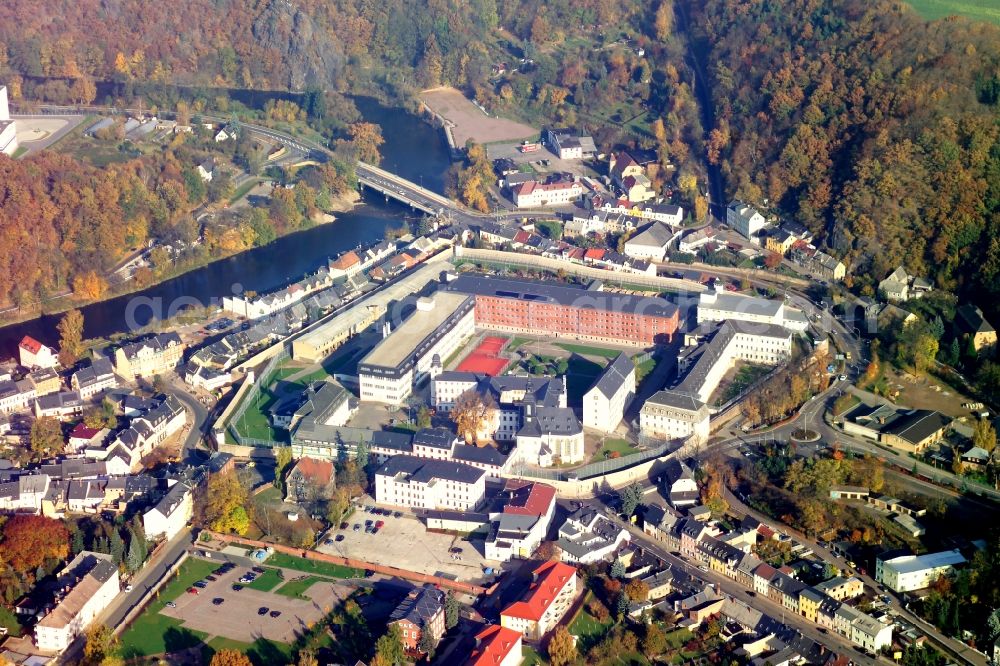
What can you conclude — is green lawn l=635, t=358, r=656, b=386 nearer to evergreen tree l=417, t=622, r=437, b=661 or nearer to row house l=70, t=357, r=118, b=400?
evergreen tree l=417, t=622, r=437, b=661

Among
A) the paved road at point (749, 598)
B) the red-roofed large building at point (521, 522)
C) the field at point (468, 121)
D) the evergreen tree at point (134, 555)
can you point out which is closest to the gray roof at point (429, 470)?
the red-roofed large building at point (521, 522)

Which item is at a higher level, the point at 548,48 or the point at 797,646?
the point at 548,48

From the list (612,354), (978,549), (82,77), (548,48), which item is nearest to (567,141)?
(548,48)

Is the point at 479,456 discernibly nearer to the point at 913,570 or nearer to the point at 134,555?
the point at 134,555

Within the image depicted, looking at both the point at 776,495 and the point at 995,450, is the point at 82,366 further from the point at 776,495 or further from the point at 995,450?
the point at 995,450

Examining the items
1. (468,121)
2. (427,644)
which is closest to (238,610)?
(427,644)

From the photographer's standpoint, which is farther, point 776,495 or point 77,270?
point 77,270

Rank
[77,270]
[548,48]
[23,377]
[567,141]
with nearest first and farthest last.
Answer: [23,377], [77,270], [567,141], [548,48]
